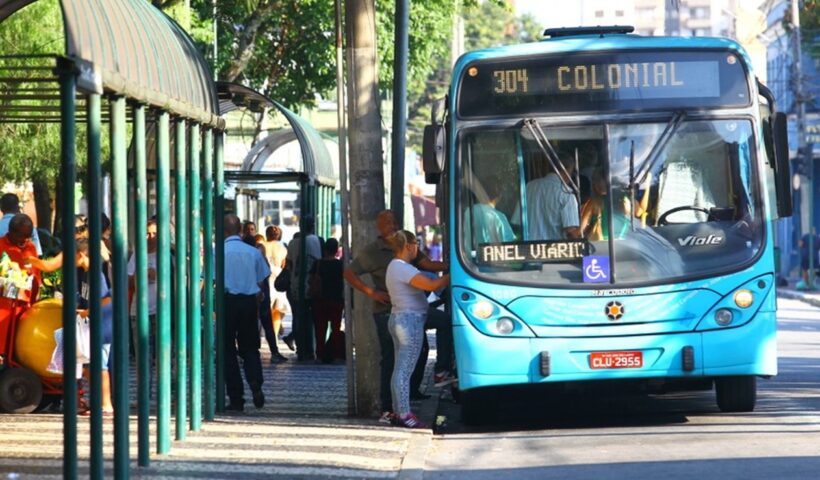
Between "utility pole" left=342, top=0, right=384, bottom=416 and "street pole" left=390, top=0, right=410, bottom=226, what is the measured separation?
4.27ft

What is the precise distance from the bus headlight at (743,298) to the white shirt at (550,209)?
1321 millimetres

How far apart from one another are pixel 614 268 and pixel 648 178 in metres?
0.74

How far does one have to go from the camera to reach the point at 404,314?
516 inches

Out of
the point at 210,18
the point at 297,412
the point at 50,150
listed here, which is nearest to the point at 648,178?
the point at 297,412

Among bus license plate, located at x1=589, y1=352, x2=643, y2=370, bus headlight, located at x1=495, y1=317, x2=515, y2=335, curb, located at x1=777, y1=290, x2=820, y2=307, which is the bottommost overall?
curb, located at x1=777, y1=290, x2=820, y2=307

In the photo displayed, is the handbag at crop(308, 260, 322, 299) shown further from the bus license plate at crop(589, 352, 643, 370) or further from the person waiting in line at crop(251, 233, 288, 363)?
the bus license plate at crop(589, 352, 643, 370)

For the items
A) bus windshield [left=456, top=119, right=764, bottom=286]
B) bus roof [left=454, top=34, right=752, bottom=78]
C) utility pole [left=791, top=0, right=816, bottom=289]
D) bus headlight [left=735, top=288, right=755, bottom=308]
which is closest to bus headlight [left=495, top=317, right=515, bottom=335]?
bus windshield [left=456, top=119, right=764, bottom=286]

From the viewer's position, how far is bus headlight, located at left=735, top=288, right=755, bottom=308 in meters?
12.8

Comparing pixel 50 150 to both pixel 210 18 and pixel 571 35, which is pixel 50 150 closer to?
pixel 210 18

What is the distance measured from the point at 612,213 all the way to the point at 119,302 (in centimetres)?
488

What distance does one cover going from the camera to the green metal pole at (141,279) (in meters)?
10.0

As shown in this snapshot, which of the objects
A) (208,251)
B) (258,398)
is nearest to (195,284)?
(208,251)

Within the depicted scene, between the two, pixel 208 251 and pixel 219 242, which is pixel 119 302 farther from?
pixel 219 242

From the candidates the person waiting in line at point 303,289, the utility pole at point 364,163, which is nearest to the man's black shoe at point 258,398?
the utility pole at point 364,163
